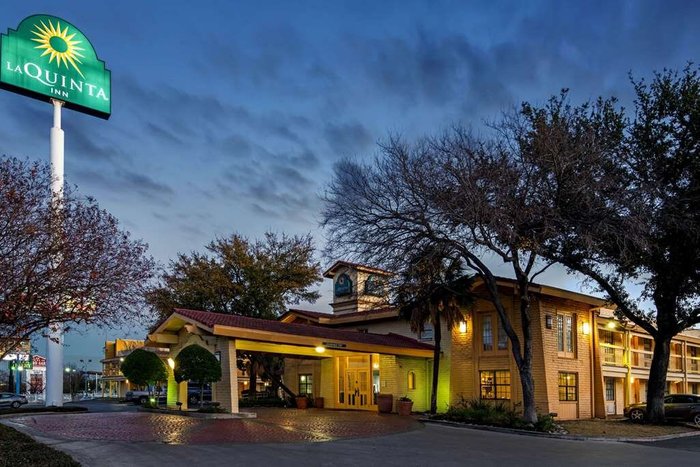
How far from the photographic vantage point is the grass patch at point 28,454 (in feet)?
39.3

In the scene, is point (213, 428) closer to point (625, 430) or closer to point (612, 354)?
point (625, 430)

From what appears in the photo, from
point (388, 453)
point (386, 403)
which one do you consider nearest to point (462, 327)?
point (386, 403)

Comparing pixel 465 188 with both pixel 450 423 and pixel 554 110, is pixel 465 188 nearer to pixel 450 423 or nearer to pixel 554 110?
pixel 554 110

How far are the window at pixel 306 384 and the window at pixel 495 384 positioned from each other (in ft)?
34.0

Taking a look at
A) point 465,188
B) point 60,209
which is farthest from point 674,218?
point 60,209

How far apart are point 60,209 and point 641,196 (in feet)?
59.2

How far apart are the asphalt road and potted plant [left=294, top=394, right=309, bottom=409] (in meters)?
16.0

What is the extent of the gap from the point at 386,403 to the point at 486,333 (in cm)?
580

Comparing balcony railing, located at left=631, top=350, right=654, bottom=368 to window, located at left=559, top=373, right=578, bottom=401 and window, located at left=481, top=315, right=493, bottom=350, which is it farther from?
window, located at left=481, top=315, right=493, bottom=350

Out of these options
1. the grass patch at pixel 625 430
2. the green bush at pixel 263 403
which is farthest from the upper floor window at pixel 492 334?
the green bush at pixel 263 403

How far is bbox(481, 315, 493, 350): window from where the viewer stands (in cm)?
3086

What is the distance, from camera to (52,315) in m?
13.2

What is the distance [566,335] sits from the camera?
31.1 m

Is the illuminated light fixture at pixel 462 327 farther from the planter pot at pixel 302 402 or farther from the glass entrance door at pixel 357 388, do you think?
the planter pot at pixel 302 402
